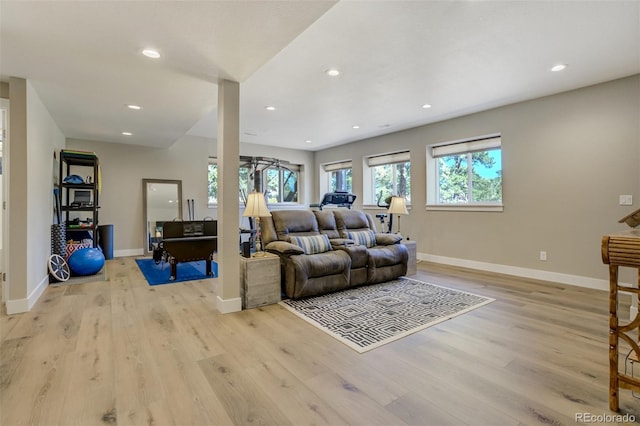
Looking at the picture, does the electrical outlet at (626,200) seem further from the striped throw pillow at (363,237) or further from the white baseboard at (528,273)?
the striped throw pillow at (363,237)

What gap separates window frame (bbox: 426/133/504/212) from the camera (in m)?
4.82

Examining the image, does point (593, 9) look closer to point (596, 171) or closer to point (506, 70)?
point (506, 70)

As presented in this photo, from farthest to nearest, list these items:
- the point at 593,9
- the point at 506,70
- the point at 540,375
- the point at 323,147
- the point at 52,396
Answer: the point at 323,147 < the point at 506,70 < the point at 593,9 < the point at 540,375 < the point at 52,396

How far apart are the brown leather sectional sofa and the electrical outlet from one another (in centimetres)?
258

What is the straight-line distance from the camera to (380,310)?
3.06m

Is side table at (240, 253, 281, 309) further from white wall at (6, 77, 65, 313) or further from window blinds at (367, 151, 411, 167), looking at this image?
window blinds at (367, 151, 411, 167)

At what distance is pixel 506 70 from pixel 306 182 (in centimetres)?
569

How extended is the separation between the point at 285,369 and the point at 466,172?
4.65 m

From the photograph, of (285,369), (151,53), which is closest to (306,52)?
(151,53)

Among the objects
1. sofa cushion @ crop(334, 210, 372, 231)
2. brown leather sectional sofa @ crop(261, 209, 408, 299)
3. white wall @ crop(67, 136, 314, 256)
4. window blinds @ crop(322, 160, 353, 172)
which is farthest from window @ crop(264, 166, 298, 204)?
brown leather sectional sofa @ crop(261, 209, 408, 299)

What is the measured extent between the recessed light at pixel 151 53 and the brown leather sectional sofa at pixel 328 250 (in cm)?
209

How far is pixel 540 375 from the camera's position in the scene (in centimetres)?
190

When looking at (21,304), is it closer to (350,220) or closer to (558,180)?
(350,220)

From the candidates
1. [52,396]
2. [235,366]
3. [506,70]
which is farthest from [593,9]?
[52,396]
